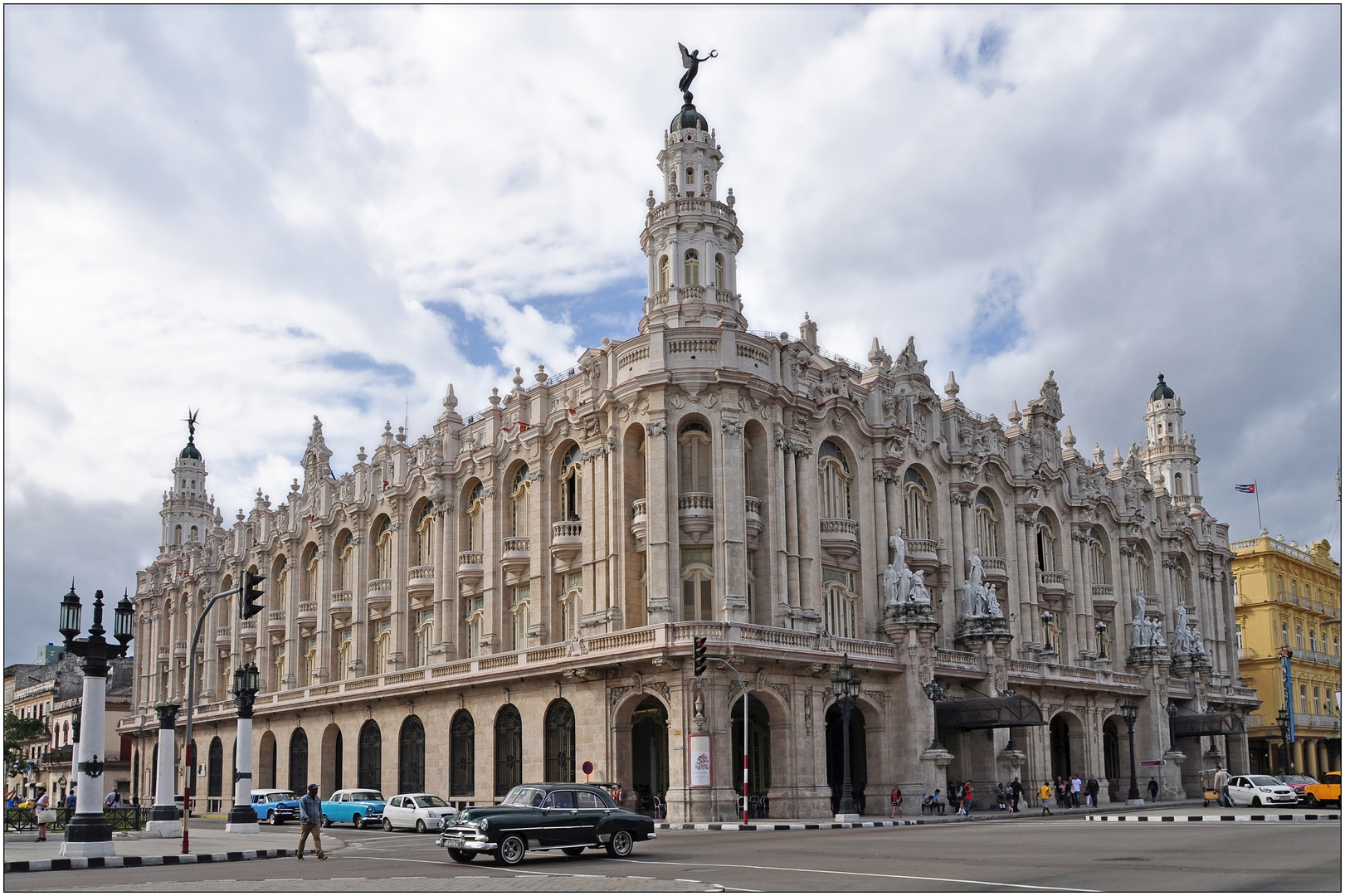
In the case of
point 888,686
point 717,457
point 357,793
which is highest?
point 717,457

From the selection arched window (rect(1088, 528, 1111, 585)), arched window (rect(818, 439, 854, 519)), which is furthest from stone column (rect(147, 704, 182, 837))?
arched window (rect(1088, 528, 1111, 585))

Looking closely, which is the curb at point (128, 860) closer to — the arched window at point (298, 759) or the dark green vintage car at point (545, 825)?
the dark green vintage car at point (545, 825)

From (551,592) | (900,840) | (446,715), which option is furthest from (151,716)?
(900,840)

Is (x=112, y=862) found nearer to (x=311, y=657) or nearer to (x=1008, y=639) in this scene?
(x=1008, y=639)

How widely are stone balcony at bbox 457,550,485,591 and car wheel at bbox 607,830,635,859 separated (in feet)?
96.0

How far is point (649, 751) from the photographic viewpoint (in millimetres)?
45719

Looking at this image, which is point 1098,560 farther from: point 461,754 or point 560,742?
point 461,754

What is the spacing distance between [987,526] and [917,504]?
18.8ft

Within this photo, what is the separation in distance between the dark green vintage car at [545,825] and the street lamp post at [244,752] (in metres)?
17.1

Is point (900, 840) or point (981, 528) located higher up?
point (981, 528)

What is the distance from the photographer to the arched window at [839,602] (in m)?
48.6

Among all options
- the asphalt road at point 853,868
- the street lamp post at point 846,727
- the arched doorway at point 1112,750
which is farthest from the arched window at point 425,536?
the arched doorway at point 1112,750

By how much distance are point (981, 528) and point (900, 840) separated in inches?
1244

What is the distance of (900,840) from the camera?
28.0 meters
